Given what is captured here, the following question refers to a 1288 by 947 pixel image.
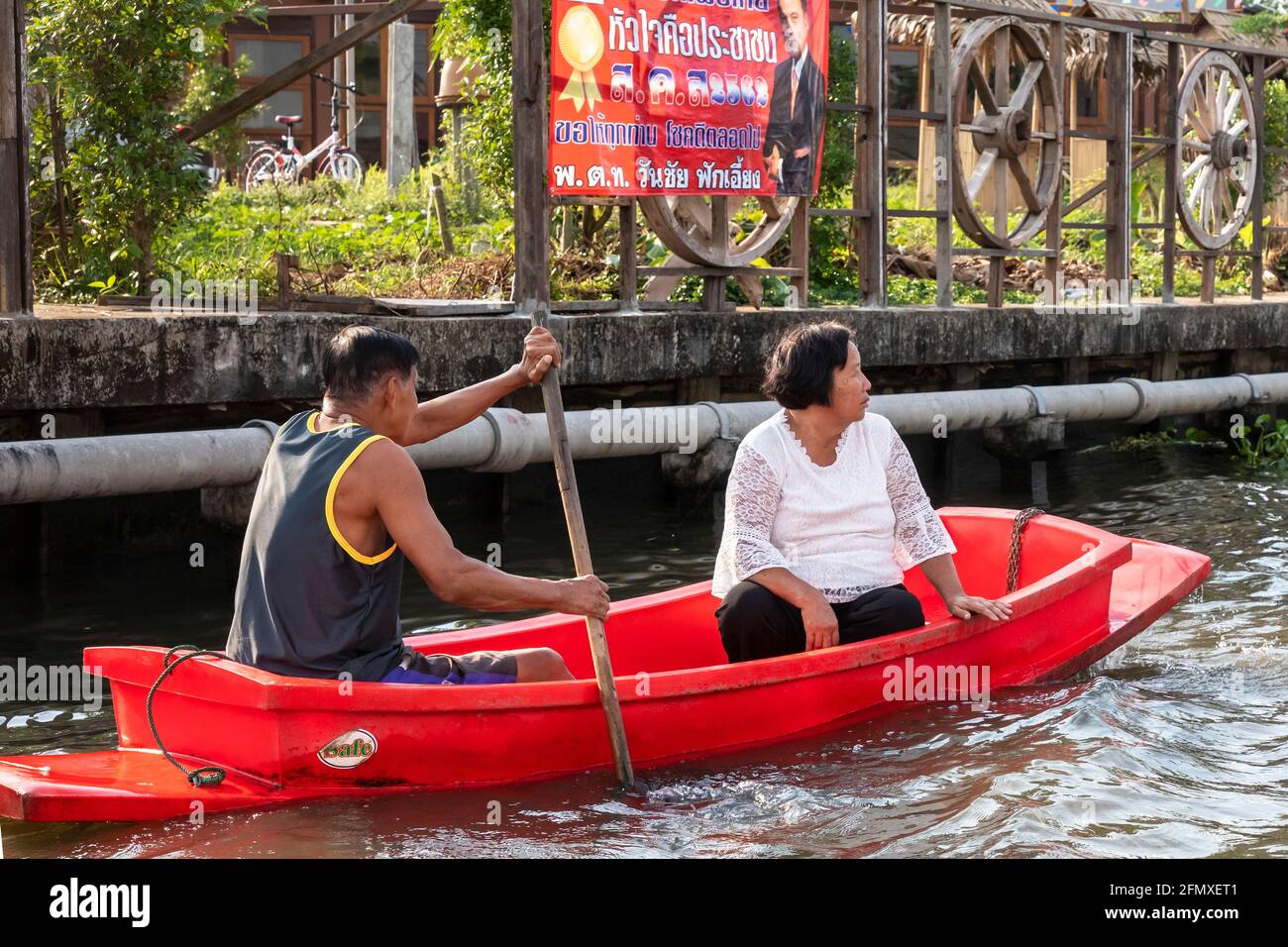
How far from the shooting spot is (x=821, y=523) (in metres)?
5.30

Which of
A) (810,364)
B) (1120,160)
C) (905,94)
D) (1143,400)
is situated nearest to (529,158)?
(810,364)

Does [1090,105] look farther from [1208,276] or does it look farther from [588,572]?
[588,572]

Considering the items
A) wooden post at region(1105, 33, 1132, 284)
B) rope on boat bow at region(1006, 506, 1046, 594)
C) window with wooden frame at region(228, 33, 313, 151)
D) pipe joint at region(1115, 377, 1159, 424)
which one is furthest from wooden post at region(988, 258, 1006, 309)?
window with wooden frame at region(228, 33, 313, 151)

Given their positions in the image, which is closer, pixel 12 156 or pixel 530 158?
pixel 12 156

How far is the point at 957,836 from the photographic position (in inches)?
174

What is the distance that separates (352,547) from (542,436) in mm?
3377

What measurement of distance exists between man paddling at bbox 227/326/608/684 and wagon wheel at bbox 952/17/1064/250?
23.3 ft

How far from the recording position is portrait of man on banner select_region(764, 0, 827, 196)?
30.1 feet

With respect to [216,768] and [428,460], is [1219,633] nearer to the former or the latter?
[428,460]

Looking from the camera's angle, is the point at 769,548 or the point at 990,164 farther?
the point at 990,164
